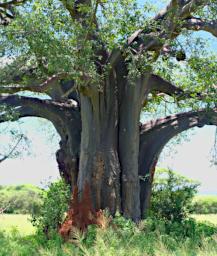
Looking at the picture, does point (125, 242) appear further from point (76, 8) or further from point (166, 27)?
point (76, 8)

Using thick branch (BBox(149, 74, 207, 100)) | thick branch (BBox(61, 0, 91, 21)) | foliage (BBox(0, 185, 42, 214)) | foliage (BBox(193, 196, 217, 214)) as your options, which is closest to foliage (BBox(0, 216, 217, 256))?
thick branch (BBox(149, 74, 207, 100))

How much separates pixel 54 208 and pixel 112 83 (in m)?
2.97

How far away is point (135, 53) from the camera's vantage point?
1148 centimetres

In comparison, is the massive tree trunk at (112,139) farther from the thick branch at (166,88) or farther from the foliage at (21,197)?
the foliage at (21,197)

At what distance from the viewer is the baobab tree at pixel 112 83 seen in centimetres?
971

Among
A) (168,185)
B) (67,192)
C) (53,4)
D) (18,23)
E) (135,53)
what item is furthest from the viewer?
(168,185)

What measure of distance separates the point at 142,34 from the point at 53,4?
1847 millimetres

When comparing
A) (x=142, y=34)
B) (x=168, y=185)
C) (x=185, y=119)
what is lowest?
(x=168, y=185)

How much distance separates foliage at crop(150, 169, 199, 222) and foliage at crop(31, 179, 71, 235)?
2252mm

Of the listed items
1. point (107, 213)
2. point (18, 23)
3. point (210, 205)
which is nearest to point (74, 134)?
point (107, 213)

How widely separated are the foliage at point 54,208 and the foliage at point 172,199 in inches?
88.7

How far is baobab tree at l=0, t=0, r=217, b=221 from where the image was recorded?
9711 mm

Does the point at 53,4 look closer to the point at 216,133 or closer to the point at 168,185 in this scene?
the point at 216,133

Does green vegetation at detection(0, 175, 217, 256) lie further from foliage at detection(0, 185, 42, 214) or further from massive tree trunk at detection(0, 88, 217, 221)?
foliage at detection(0, 185, 42, 214)
